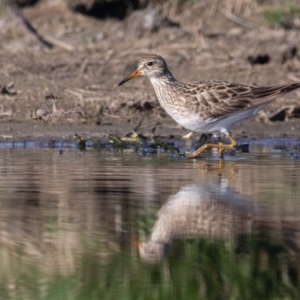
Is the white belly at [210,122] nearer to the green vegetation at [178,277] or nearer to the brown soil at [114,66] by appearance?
the brown soil at [114,66]

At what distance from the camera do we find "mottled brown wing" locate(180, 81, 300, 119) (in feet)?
37.2

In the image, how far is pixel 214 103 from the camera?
37.4ft

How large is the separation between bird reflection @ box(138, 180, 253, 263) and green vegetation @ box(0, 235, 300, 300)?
6.2 inches

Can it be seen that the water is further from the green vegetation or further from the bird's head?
the bird's head

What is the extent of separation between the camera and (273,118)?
13719mm

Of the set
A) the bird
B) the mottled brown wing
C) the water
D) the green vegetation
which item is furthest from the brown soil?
the green vegetation

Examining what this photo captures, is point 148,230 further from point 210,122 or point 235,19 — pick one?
point 235,19

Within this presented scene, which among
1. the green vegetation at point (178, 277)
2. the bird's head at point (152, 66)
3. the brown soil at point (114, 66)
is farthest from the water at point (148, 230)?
the brown soil at point (114, 66)

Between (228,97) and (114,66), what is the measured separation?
4.42m

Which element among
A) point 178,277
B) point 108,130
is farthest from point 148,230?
point 108,130

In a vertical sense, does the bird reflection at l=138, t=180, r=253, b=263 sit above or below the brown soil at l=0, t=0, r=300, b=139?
below

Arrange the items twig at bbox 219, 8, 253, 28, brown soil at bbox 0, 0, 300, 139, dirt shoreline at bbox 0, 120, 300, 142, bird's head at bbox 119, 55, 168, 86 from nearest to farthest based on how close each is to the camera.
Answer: bird's head at bbox 119, 55, 168, 86 < dirt shoreline at bbox 0, 120, 300, 142 < brown soil at bbox 0, 0, 300, 139 < twig at bbox 219, 8, 253, 28

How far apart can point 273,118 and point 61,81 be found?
311 cm

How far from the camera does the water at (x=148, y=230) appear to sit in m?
5.85
